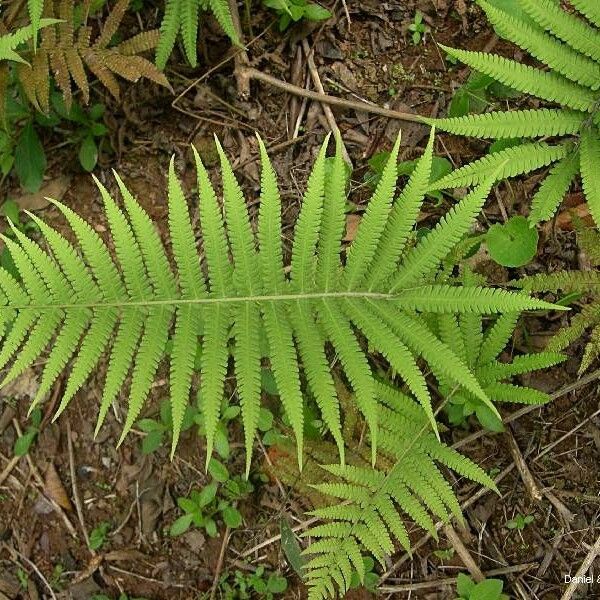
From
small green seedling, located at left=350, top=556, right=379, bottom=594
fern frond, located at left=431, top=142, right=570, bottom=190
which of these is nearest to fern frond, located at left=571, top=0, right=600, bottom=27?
fern frond, located at left=431, top=142, right=570, bottom=190

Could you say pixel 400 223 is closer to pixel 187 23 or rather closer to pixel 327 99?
pixel 327 99

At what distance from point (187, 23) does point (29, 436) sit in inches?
108

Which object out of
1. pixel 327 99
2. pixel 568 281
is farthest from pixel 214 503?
pixel 327 99

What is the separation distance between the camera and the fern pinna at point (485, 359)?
340 cm

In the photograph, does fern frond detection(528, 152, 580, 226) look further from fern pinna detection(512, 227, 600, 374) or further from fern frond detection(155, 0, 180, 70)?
fern frond detection(155, 0, 180, 70)

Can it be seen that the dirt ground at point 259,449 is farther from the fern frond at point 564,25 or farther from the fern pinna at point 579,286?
the fern frond at point 564,25

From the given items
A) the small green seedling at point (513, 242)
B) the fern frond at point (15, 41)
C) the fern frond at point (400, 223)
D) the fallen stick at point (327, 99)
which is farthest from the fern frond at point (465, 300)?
the fern frond at point (15, 41)

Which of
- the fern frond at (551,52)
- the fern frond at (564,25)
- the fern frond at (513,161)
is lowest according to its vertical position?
the fern frond at (513,161)

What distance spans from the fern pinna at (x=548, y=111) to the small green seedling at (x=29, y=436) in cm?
298

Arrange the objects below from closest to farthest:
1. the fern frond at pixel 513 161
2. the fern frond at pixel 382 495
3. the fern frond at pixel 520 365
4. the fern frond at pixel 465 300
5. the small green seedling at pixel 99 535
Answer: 1. the fern frond at pixel 465 300
2. the fern frond at pixel 513 161
3. the fern frond at pixel 520 365
4. the fern frond at pixel 382 495
5. the small green seedling at pixel 99 535

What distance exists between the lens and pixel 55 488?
14.7 ft

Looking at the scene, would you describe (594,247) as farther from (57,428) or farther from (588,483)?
(57,428)

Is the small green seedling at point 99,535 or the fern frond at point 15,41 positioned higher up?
the fern frond at point 15,41

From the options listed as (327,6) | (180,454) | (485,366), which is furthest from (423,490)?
(327,6)
